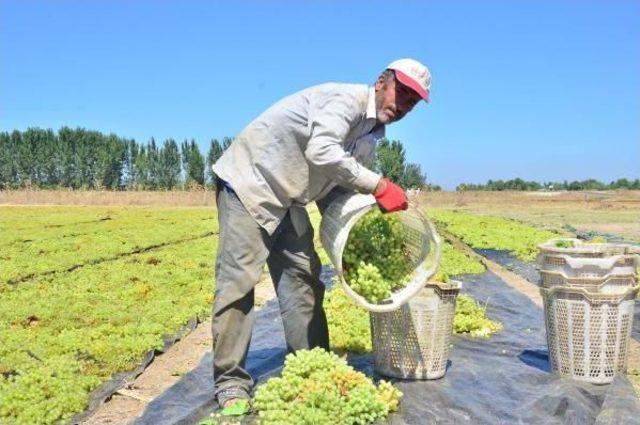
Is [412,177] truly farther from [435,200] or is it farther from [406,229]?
[406,229]

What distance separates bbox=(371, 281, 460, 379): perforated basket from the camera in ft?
15.8

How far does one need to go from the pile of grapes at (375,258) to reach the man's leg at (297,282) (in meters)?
0.36

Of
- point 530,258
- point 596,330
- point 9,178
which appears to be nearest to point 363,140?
point 596,330

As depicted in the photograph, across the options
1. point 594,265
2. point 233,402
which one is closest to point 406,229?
point 594,265

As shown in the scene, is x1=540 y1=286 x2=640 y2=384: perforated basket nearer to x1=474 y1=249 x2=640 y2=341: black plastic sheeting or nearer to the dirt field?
x1=474 y1=249 x2=640 y2=341: black plastic sheeting

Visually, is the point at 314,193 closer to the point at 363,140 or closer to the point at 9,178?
the point at 363,140

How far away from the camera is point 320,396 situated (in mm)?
3910

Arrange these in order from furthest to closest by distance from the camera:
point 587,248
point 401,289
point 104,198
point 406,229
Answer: point 104,198, point 587,248, point 406,229, point 401,289

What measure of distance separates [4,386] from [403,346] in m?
2.93

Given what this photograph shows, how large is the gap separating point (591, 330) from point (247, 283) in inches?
96.6

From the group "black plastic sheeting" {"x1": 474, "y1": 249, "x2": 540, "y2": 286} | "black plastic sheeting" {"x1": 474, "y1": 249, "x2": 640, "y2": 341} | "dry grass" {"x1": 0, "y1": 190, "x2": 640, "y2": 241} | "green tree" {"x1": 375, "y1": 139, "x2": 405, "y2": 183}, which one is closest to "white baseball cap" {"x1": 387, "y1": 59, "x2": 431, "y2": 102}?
"black plastic sheeting" {"x1": 474, "y1": 249, "x2": 640, "y2": 341}

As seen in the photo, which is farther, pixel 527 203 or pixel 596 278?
pixel 527 203

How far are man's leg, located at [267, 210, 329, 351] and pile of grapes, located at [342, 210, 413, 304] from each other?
358 mm

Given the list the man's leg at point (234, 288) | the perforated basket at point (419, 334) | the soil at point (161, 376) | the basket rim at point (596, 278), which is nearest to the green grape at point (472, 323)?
the soil at point (161, 376)
